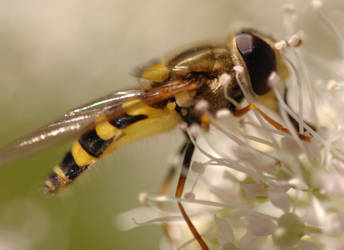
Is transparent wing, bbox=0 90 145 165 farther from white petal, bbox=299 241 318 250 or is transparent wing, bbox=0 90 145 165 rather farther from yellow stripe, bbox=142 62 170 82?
white petal, bbox=299 241 318 250

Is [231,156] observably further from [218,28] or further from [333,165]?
[218,28]

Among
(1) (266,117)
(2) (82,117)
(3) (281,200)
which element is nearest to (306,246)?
(3) (281,200)

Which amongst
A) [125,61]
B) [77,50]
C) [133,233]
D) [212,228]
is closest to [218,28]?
[125,61]

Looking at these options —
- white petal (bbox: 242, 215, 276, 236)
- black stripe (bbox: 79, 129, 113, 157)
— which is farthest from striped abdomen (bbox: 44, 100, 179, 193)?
white petal (bbox: 242, 215, 276, 236)

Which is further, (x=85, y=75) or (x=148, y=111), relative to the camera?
(x=85, y=75)

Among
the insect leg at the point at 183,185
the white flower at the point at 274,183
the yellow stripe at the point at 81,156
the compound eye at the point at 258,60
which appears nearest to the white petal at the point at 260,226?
the white flower at the point at 274,183

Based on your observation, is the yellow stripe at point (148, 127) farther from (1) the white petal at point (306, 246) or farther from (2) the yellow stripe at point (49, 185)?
(1) the white petal at point (306, 246)

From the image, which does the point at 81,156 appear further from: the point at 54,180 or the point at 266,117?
the point at 266,117

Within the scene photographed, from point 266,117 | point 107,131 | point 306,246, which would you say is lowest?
point 306,246
